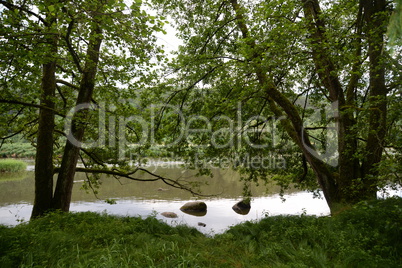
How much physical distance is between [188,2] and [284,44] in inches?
206

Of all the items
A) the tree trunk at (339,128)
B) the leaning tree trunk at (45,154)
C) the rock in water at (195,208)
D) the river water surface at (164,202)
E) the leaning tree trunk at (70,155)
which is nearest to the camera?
the tree trunk at (339,128)

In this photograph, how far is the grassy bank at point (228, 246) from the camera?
136 inches

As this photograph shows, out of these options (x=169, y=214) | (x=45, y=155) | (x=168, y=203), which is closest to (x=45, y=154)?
(x=45, y=155)

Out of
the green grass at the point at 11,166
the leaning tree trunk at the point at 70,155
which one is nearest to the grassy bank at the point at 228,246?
the leaning tree trunk at the point at 70,155

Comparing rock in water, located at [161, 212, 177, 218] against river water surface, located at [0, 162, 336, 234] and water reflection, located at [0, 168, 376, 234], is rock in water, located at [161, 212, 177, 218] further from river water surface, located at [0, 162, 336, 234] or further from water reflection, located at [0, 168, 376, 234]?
river water surface, located at [0, 162, 336, 234]

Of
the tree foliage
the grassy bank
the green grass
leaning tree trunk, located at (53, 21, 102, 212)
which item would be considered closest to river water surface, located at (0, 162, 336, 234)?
the tree foliage

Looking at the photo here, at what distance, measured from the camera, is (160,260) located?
372 cm

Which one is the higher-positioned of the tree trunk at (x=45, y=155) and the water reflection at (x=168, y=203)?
the tree trunk at (x=45, y=155)

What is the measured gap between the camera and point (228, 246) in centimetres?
492

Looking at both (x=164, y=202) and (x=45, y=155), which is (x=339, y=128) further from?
(x=164, y=202)

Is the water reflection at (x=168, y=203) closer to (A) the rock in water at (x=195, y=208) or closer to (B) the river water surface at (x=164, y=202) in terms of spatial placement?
(B) the river water surface at (x=164, y=202)

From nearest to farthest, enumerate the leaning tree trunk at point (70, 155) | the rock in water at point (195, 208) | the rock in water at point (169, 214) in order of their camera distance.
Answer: the leaning tree trunk at point (70, 155)
the rock in water at point (169, 214)
the rock in water at point (195, 208)

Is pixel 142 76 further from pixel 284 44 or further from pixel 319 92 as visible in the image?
pixel 319 92

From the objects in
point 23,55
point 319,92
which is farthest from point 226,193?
point 23,55
